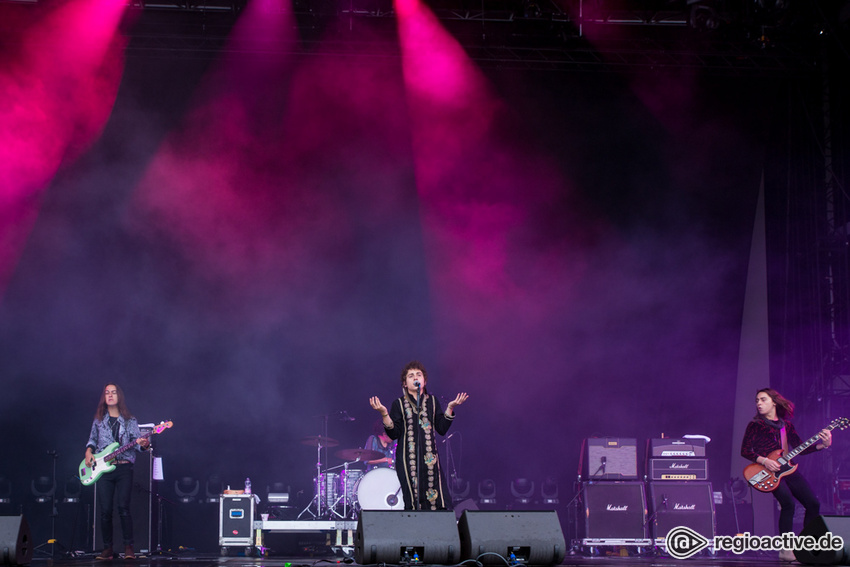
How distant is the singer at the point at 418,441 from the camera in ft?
19.9

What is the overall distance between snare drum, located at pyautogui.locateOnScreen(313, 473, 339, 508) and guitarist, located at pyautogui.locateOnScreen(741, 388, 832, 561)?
166 inches

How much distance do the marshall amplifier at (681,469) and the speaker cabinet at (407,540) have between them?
4262 millimetres

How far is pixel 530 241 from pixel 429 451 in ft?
19.0

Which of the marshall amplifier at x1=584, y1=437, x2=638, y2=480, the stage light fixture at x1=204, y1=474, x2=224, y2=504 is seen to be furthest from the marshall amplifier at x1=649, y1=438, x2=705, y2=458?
the stage light fixture at x1=204, y1=474, x2=224, y2=504

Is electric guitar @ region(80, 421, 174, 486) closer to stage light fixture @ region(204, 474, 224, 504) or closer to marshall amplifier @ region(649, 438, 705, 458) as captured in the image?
stage light fixture @ region(204, 474, 224, 504)

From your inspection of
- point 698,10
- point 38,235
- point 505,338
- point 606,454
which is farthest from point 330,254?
point 698,10

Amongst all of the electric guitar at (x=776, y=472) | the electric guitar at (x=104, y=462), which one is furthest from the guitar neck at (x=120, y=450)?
the electric guitar at (x=776, y=472)

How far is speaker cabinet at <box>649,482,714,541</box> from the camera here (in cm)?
883

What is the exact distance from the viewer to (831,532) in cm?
578

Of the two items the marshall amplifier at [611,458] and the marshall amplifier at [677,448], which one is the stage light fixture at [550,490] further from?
the marshall amplifier at [677,448]

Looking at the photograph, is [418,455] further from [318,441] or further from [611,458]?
[611,458]

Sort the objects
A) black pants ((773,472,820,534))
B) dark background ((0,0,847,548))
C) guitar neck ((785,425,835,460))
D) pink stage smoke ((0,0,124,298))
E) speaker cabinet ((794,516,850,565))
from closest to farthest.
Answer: speaker cabinet ((794,516,850,565)) → black pants ((773,472,820,534)) → guitar neck ((785,425,835,460)) → pink stage smoke ((0,0,124,298)) → dark background ((0,0,847,548))

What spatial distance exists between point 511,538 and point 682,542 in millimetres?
3552

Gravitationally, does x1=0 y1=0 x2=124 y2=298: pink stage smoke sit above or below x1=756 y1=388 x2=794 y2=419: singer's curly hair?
above
